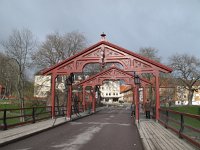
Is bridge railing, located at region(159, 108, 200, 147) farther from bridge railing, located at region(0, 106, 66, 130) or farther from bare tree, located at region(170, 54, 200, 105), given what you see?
bare tree, located at region(170, 54, 200, 105)

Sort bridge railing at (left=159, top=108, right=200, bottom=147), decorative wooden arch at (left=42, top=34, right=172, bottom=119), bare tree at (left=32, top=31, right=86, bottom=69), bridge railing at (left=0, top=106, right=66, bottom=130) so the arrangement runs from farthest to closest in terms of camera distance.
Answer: bare tree at (left=32, top=31, right=86, bottom=69) → decorative wooden arch at (left=42, top=34, right=172, bottom=119) → bridge railing at (left=0, top=106, right=66, bottom=130) → bridge railing at (left=159, top=108, right=200, bottom=147)

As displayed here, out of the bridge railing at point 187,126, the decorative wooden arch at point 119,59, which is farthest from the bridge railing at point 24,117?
the bridge railing at point 187,126

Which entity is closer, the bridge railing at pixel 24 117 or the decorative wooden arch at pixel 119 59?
the bridge railing at pixel 24 117

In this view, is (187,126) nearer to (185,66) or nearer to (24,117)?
(24,117)

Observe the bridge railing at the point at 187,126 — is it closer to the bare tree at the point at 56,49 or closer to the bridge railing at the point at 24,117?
the bridge railing at the point at 24,117

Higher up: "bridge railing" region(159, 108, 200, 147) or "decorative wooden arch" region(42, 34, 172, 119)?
"decorative wooden arch" region(42, 34, 172, 119)

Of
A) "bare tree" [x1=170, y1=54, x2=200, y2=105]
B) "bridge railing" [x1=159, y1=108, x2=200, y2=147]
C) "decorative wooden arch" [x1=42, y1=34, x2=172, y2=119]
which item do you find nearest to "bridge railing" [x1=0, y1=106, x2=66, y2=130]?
"decorative wooden arch" [x1=42, y1=34, x2=172, y2=119]

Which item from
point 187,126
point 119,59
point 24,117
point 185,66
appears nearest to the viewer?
point 187,126

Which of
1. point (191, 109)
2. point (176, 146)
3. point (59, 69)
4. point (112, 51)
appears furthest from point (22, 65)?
point (191, 109)

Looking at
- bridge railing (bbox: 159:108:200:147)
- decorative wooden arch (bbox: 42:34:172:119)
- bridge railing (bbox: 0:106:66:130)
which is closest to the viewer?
bridge railing (bbox: 159:108:200:147)

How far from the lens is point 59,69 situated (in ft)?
71.8

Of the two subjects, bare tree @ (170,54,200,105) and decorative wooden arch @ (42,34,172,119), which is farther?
bare tree @ (170,54,200,105)

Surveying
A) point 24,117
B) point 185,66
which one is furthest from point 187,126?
point 185,66

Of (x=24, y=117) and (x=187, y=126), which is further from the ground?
(x=187, y=126)
